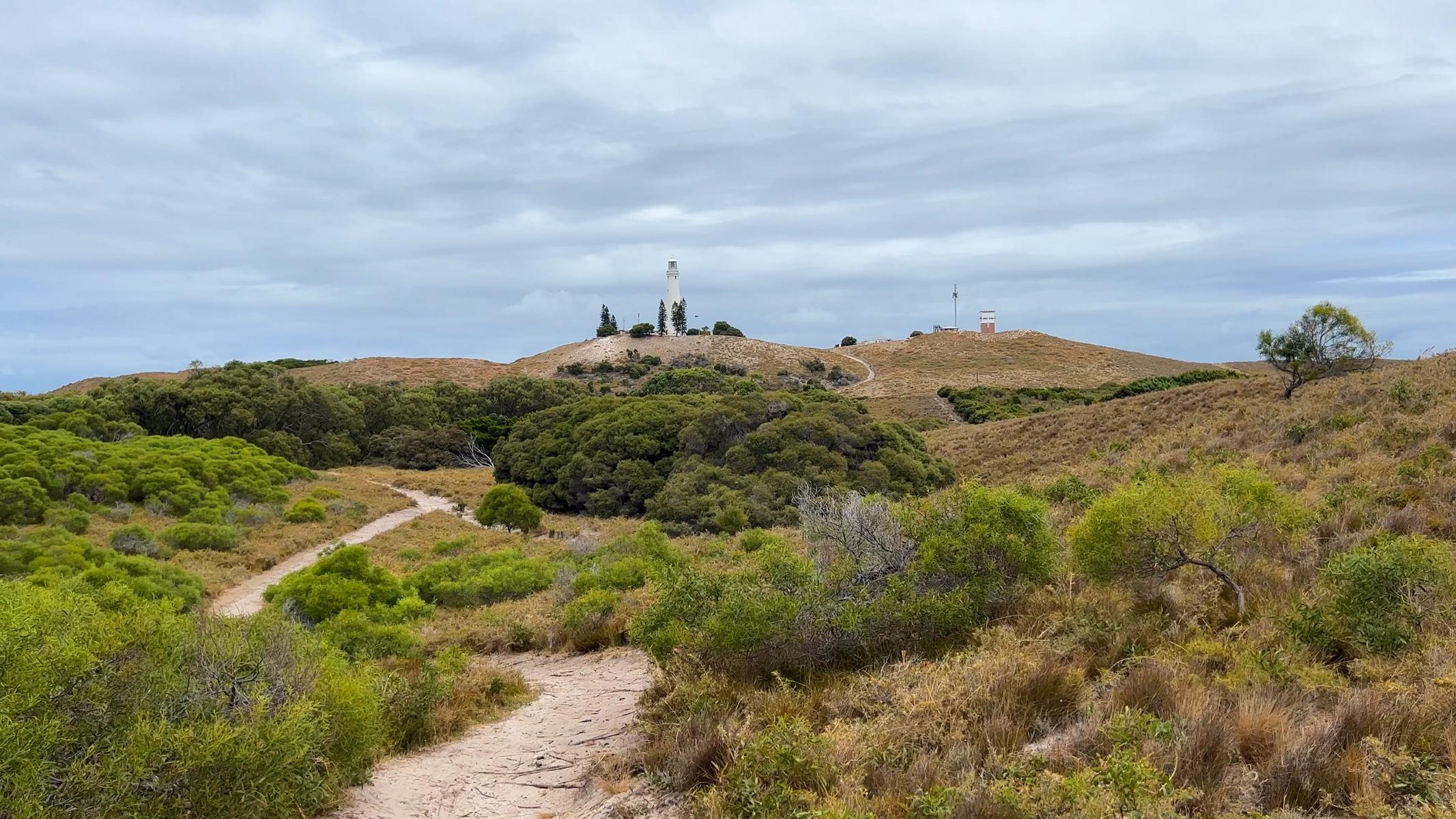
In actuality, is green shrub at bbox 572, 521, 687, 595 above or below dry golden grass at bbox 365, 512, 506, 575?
above

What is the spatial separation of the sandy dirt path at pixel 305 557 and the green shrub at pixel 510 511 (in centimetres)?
357

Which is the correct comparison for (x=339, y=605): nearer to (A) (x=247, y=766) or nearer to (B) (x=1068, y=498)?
(A) (x=247, y=766)

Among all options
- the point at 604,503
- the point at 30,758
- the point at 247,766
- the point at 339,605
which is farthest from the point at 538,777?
the point at 604,503

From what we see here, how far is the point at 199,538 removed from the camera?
23.5 metres

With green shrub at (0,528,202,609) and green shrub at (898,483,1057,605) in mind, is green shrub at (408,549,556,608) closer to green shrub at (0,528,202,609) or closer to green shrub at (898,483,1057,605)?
green shrub at (0,528,202,609)

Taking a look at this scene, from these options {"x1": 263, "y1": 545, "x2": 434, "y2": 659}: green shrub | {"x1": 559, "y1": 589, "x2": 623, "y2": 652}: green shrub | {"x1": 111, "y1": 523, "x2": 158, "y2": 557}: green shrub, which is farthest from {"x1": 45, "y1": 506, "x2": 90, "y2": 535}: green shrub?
{"x1": 559, "y1": 589, "x2": 623, "y2": 652}: green shrub

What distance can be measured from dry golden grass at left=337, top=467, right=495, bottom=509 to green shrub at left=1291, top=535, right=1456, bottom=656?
3158 cm

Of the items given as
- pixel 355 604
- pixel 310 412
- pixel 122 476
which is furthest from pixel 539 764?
pixel 310 412

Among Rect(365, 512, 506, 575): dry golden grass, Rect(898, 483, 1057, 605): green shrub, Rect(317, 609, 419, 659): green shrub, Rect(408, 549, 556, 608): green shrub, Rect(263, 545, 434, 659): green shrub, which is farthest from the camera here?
Rect(365, 512, 506, 575): dry golden grass

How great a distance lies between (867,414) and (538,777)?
23.9m

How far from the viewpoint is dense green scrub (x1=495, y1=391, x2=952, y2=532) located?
24281mm

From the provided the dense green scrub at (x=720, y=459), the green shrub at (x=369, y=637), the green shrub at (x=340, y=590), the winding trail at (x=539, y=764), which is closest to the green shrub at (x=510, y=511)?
the dense green scrub at (x=720, y=459)

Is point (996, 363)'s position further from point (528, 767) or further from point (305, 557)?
point (528, 767)

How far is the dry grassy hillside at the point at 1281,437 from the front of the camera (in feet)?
35.1
